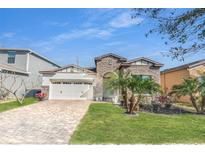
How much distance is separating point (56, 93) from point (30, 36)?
13739 mm

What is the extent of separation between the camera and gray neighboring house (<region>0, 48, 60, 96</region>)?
22656 millimetres

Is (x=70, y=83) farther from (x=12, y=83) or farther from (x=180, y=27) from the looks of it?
(x=180, y=27)

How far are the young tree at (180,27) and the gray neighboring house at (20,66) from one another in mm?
17904

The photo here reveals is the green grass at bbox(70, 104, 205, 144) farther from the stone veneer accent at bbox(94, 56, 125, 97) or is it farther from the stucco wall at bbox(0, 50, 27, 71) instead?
the stucco wall at bbox(0, 50, 27, 71)

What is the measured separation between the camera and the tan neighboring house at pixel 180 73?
20.0m

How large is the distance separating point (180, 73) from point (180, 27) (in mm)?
15338

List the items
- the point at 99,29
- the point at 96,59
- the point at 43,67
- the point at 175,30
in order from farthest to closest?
the point at 43,67, the point at 96,59, the point at 99,29, the point at 175,30

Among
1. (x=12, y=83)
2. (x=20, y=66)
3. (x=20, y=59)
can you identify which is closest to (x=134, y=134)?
(x=12, y=83)

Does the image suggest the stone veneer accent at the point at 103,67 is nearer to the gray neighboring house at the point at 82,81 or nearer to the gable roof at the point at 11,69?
the gray neighboring house at the point at 82,81

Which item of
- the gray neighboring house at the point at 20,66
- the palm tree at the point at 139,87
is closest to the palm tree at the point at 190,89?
the palm tree at the point at 139,87
